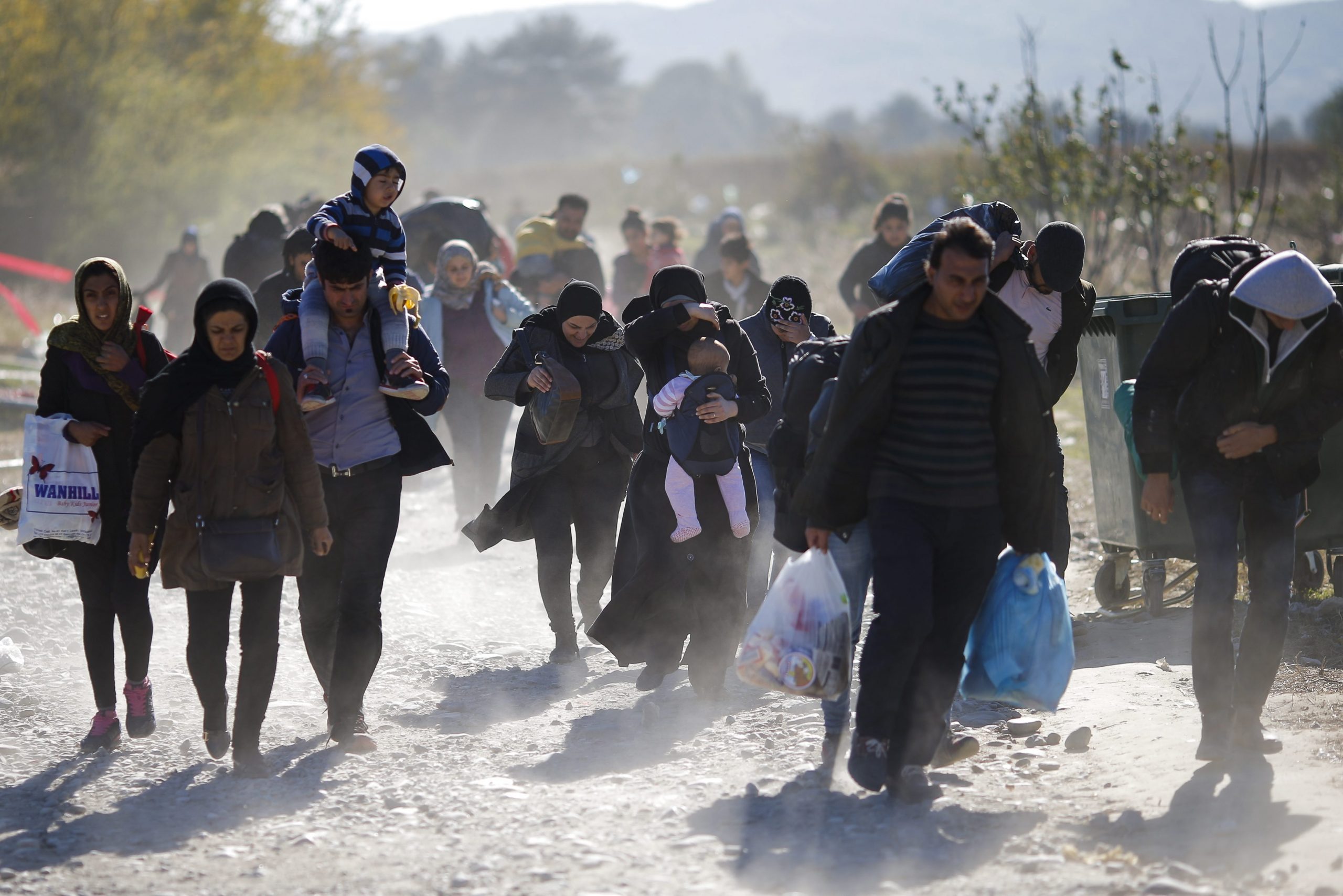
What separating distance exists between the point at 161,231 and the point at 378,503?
99.1 feet

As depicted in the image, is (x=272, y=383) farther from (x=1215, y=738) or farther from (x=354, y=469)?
(x=1215, y=738)

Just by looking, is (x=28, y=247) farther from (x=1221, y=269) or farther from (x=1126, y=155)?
(x=1221, y=269)

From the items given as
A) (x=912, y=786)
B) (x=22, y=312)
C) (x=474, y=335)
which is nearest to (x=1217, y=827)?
(x=912, y=786)

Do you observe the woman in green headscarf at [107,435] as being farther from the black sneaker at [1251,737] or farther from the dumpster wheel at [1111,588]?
the dumpster wheel at [1111,588]

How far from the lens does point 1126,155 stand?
51.9 ft

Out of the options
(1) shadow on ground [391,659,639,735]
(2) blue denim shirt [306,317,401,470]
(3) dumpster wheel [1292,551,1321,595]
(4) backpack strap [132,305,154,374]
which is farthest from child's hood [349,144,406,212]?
(3) dumpster wheel [1292,551,1321,595]

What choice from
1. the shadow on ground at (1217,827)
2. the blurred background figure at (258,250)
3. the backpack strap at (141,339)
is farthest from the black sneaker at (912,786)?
the blurred background figure at (258,250)

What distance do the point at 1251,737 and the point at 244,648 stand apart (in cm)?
349

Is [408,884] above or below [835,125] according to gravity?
below

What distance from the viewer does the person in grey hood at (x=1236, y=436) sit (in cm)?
504

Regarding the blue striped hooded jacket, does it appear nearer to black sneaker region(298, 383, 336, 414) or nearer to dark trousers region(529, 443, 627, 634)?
black sneaker region(298, 383, 336, 414)

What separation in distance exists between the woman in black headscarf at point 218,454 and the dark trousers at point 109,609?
0.55 meters

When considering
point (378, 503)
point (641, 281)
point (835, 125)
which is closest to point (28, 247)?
point (641, 281)

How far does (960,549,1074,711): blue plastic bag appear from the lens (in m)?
4.82
